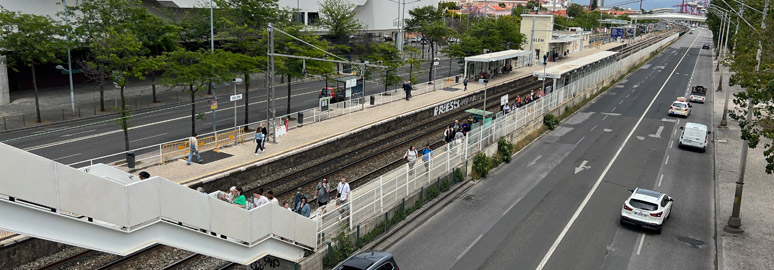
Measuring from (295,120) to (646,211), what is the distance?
22985 millimetres

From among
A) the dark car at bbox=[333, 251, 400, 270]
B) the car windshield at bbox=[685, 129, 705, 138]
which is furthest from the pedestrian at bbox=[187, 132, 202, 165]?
the car windshield at bbox=[685, 129, 705, 138]

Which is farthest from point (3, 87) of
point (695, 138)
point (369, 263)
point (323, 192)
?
point (695, 138)

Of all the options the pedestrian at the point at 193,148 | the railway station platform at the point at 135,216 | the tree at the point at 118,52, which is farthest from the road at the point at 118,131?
the railway station platform at the point at 135,216

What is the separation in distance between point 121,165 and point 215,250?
1317 cm

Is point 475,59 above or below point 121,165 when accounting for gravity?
above

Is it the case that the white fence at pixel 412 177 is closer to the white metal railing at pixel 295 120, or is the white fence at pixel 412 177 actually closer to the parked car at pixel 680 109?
the white metal railing at pixel 295 120

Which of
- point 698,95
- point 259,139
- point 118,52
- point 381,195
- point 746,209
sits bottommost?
A: point 746,209

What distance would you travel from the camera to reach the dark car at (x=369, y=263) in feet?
50.3

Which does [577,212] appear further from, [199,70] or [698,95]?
[698,95]

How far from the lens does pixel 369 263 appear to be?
50.6 ft

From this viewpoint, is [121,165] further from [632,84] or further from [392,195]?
[632,84]

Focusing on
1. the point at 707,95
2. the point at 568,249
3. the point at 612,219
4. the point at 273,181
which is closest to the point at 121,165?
the point at 273,181

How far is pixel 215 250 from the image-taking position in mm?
14422

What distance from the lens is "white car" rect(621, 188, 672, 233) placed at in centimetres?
2114
